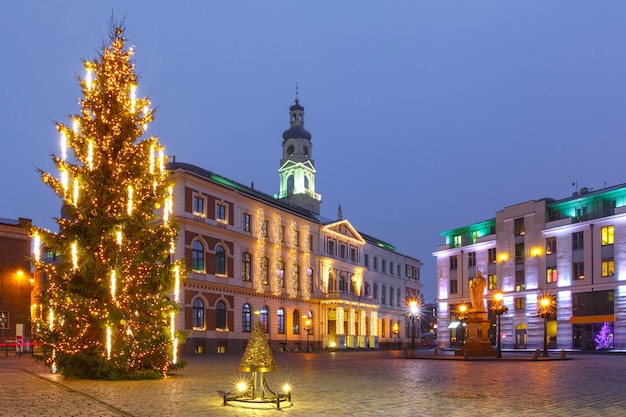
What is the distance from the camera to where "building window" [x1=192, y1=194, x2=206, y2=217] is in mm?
51938

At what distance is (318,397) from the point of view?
16125 mm

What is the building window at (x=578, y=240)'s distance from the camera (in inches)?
2478

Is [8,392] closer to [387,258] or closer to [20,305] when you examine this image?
[20,305]

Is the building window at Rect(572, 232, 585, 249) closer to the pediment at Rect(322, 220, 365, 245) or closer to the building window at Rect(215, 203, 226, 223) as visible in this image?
the pediment at Rect(322, 220, 365, 245)

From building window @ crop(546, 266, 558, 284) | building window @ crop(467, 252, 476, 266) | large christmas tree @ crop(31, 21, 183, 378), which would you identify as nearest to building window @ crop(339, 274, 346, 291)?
building window @ crop(467, 252, 476, 266)

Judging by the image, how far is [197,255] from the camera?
2056 inches

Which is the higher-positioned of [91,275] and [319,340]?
[91,275]

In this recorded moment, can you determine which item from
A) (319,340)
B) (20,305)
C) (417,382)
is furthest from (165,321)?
(319,340)

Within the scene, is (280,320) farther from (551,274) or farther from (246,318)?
(551,274)

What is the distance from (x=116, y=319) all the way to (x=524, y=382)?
13.2m

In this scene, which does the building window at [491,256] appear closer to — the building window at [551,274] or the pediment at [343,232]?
the building window at [551,274]

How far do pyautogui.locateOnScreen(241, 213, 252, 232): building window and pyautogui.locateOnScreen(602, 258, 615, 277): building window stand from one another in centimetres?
3323

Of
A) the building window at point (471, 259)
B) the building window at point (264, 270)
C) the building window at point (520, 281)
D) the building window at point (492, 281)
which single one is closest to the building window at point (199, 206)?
the building window at point (264, 270)

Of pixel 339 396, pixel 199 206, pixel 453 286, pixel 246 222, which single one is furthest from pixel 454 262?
pixel 339 396
